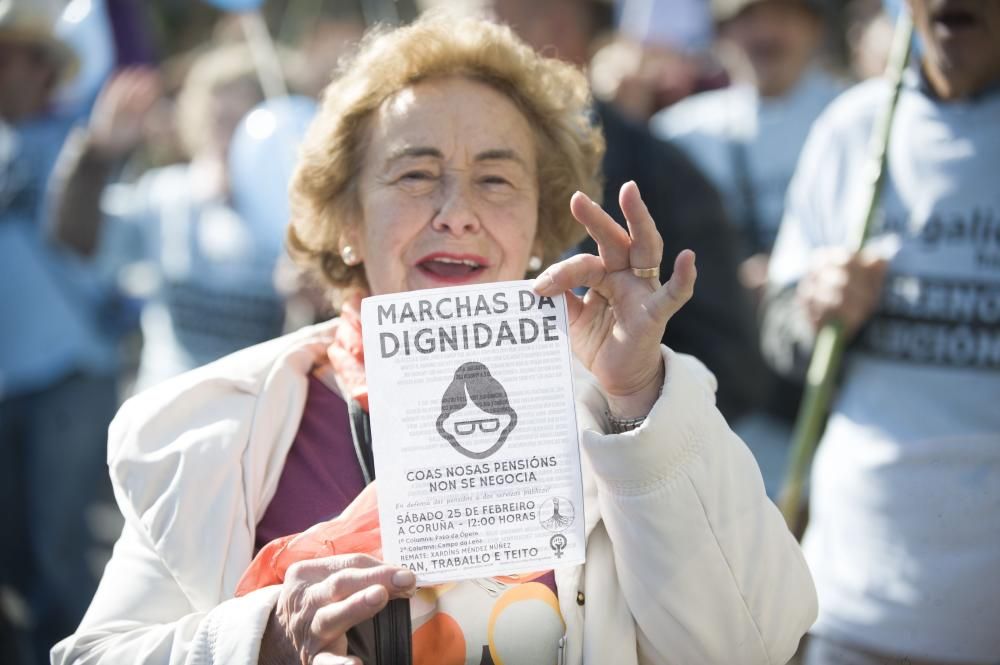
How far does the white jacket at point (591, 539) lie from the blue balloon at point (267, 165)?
2.47m

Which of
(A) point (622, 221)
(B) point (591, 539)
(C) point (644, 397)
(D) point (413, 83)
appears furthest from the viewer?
(A) point (622, 221)

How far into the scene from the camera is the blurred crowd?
110 inches

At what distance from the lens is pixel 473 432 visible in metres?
1.81

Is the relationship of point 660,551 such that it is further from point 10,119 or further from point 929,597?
point 10,119

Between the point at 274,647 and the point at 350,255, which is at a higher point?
the point at 350,255

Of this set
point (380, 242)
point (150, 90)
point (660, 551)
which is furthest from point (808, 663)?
point (150, 90)

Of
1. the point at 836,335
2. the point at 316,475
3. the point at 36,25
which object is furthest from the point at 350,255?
the point at 36,25

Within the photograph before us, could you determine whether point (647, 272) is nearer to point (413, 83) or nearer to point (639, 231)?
point (639, 231)

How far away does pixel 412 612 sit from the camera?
1982 mm

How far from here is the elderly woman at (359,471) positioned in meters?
1.86

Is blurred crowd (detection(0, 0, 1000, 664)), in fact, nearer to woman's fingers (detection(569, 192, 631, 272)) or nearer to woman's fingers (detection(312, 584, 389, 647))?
woman's fingers (detection(569, 192, 631, 272))

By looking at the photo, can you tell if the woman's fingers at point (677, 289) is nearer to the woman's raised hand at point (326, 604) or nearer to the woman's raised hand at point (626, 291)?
the woman's raised hand at point (626, 291)

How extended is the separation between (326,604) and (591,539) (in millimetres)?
537

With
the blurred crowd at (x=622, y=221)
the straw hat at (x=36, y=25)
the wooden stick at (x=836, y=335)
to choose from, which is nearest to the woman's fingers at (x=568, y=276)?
the blurred crowd at (x=622, y=221)
